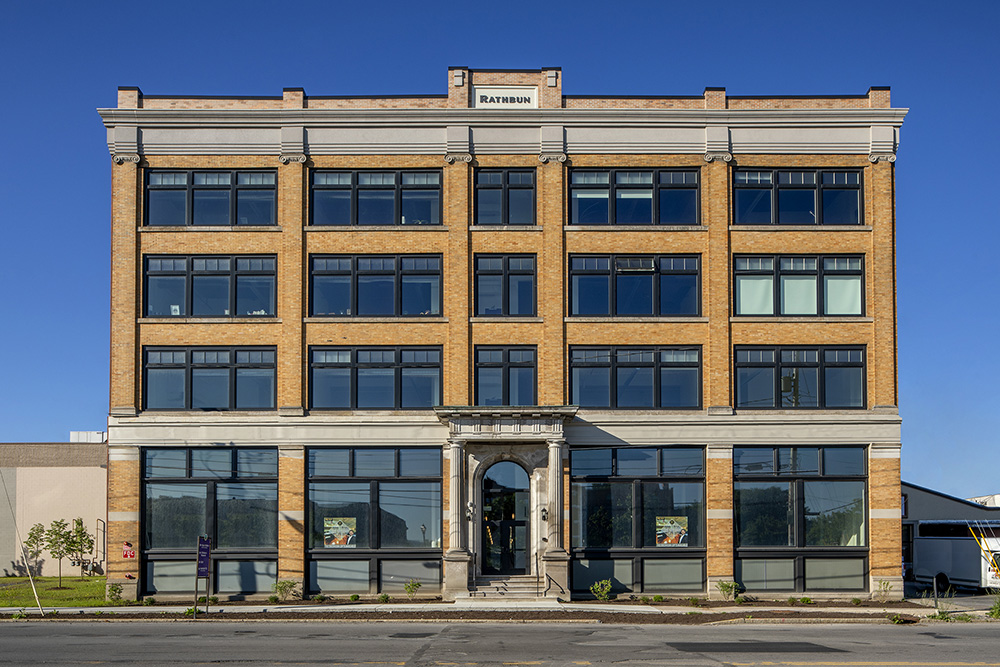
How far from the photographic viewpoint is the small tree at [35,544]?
47125 millimetres

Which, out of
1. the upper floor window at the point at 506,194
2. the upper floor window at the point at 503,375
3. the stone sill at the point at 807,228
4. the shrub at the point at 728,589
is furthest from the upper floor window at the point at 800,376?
the upper floor window at the point at 506,194

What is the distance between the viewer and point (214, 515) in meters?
34.2

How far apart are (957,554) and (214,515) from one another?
2774 cm

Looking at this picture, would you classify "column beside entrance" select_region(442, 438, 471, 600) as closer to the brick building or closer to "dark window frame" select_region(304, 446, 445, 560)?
the brick building

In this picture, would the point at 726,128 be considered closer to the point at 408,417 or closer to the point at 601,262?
the point at 601,262

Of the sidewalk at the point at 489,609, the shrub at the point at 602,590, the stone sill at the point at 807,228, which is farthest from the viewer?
the stone sill at the point at 807,228

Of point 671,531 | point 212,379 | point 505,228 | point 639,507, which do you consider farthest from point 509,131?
point 671,531

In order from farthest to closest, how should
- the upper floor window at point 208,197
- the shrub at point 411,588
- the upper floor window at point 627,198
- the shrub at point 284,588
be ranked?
1. the upper floor window at point 627,198
2. the upper floor window at point 208,197
3. the shrub at point 284,588
4. the shrub at point 411,588

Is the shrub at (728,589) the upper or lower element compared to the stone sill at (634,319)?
lower

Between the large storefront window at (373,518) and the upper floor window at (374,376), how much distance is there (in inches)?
66.8

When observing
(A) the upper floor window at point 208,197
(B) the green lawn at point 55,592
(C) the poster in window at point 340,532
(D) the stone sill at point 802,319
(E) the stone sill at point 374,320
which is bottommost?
(B) the green lawn at point 55,592

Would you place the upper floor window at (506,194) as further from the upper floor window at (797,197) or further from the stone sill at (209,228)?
the upper floor window at (797,197)

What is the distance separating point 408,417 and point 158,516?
9219 mm

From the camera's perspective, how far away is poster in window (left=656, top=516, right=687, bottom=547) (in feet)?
113
